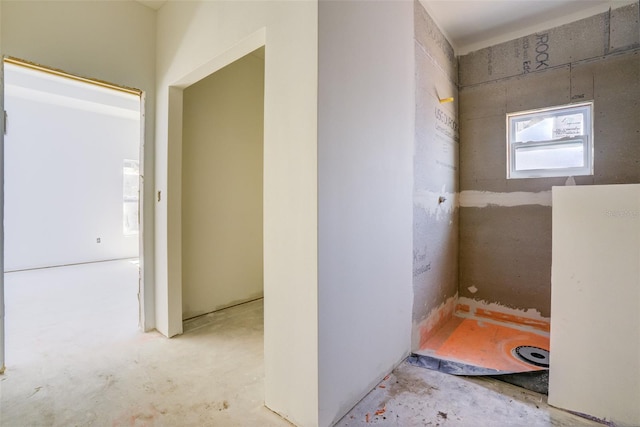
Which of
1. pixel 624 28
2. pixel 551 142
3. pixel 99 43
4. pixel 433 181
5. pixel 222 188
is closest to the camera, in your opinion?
pixel 99 43

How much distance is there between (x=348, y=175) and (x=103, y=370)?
2.15 m

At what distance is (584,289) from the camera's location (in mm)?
1550

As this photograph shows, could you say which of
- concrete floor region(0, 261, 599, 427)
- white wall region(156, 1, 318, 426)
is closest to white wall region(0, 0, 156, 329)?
concrete floor region(0, 261, 599, 427)

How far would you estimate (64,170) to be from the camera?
5.57m

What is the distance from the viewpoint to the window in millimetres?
2715

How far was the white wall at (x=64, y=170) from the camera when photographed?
505cm

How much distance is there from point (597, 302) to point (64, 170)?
7.66 metres

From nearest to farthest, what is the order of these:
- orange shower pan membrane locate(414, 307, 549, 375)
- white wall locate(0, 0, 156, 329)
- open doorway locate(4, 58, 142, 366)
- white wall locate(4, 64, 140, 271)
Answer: white wall locate(0, 0, 156, 329) → orange shower pan membrane locate(414, 307, 549, 375) → open doorway locate(4, 58, 142, 366) → white wall locate(4, 64, 140, 271)

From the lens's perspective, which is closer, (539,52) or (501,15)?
(501,15)

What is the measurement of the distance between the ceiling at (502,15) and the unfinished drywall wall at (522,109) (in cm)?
7

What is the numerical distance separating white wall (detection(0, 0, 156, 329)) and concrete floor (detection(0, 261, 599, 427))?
514 millimetres

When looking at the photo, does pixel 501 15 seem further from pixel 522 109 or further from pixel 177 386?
pixel 177 386

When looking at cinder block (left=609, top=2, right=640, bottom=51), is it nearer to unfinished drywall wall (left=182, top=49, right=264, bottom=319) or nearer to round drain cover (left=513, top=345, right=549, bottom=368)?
round drain cover (left=513, top=345, right=549, bottom=368)

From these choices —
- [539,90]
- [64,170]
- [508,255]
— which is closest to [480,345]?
[508,255]
